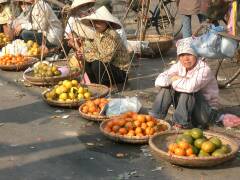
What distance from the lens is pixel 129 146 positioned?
4.26 m

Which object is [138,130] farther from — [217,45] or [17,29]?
[17,29]

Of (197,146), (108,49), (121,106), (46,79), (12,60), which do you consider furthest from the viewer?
(12,60)

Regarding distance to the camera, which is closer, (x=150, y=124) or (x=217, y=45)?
(x=150, y=124)

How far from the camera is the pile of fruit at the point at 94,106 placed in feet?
16.0

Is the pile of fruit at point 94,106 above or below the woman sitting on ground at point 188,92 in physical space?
below

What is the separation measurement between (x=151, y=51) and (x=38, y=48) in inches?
72.7

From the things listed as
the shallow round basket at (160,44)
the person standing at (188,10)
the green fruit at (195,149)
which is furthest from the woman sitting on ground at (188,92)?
the shallow round basket at (160,44)

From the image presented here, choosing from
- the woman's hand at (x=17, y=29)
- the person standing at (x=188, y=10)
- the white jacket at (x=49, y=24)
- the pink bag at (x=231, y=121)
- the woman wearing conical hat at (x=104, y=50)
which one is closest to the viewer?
the pink bag at (x=231, y=121)

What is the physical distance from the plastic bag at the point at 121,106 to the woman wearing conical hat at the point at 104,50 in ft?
2.87

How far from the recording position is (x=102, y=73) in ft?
19.6

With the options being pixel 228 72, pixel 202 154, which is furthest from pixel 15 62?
pixel 202 154

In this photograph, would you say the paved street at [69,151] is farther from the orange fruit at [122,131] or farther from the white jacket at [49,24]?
the white jacket at [49,24]

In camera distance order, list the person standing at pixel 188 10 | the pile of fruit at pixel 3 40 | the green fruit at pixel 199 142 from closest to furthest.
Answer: the green fruit at pixel 199 142
the person standing at pixel 188 10
the pile of fruit at pixel 3 40

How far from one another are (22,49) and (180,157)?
4748mm
